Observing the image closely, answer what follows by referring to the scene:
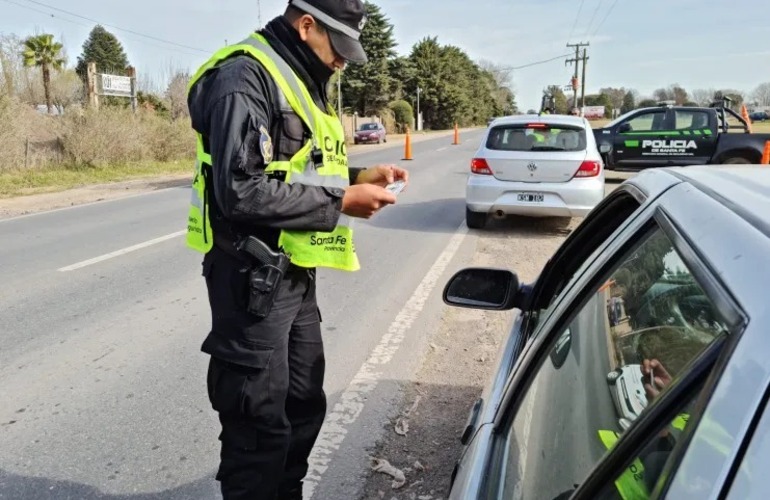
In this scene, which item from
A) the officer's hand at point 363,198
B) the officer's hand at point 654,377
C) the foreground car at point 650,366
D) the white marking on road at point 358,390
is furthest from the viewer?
the white marking on road at point 358,390

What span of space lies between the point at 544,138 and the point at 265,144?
7146 millimetres

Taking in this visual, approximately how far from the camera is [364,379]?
3.96 meters

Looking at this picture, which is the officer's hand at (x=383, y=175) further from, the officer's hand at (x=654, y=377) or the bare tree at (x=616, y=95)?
the bare tree at (x=616, y=95)

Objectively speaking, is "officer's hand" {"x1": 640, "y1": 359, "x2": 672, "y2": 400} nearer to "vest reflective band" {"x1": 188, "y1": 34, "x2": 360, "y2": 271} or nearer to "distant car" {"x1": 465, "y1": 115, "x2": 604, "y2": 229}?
"vest reflective band" {"x1": 188, "y1": 34, "x2": 360, "y2": 271}

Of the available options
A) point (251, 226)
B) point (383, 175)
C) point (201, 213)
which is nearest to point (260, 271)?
point (251, 226)

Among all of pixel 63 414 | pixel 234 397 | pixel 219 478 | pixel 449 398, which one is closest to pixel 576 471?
pixel 234 397

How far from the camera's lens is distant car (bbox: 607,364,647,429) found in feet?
3.75

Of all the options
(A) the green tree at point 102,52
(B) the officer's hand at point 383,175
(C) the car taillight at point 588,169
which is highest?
(A) the green tree at point 102,52

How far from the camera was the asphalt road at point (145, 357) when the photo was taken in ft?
9.71

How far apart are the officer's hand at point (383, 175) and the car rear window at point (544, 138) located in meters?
6.38

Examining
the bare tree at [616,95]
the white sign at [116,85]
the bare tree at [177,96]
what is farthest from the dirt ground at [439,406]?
the bare tree at [616,95]

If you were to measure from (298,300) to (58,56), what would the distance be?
50528 millimetres

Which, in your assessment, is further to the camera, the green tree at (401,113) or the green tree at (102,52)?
the green tree at (102,52)

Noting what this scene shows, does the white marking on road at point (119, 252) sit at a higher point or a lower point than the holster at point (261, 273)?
lower
